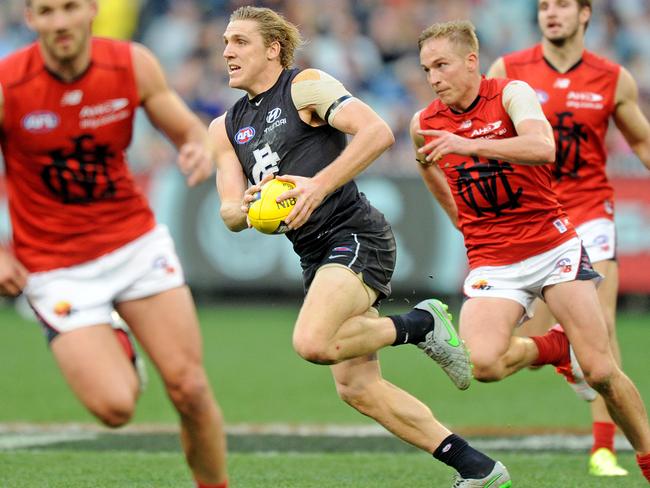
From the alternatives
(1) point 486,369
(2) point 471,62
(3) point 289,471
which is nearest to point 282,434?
(3) point 289,471

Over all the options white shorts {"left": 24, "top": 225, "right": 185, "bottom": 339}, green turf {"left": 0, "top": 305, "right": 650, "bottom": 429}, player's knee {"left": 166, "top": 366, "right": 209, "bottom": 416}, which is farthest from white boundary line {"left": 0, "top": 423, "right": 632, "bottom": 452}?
player's knee {"left": 166, "top": 366, "right": 209, "bottom": 416}

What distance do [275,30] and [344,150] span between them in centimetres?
85

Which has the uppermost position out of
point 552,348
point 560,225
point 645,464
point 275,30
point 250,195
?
point 275,30

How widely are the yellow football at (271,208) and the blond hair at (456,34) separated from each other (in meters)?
1.47

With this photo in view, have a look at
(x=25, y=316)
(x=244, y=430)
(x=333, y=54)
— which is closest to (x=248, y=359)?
(x=244, y=430)

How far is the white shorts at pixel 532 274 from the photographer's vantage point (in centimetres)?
719

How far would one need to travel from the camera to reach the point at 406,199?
15.9m

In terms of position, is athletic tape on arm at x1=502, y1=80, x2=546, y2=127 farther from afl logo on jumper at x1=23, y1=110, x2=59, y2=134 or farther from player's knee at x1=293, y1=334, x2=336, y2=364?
afl logo on jumper at x1=23, y1=110, x2=59, y2=134

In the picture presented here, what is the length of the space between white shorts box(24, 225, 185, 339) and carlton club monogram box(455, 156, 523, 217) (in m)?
2.02

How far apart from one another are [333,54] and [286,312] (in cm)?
397

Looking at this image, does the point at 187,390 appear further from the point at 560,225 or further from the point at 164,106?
the point at 560,225

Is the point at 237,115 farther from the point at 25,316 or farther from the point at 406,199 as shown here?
the point at 25,316

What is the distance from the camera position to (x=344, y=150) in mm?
6480

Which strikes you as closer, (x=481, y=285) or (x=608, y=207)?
(x=481, y=285)
